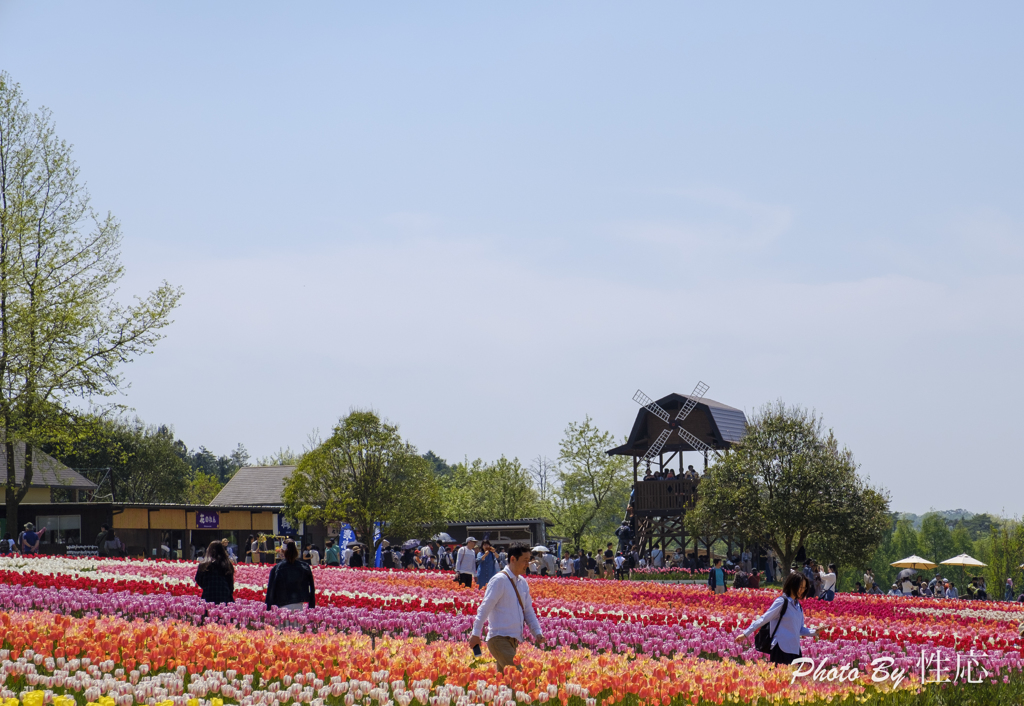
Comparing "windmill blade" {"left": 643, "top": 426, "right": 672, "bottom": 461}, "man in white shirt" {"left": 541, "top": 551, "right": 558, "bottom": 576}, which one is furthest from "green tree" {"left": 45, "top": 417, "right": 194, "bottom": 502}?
"man in white shirt" {"left": 541, "top": 551, "right": 558, "bottom": 576}

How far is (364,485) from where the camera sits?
46.4 m

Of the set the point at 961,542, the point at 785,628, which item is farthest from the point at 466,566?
the point at 961,542

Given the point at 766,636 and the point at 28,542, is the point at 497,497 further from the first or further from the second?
the point at 766,636

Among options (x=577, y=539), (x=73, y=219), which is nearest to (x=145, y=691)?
(x=73, y=219)

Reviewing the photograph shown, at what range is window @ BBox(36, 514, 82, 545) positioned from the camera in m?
43.4

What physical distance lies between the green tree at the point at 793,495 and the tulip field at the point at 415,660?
20165 millimetres

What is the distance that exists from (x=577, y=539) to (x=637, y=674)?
2543 inches

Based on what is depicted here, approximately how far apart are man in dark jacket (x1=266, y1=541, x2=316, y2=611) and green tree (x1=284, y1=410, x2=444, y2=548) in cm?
3150

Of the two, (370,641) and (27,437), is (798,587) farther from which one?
(27,437)

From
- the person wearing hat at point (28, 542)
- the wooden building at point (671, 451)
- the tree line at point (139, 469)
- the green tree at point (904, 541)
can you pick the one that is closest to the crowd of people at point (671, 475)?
the wooden building at point (671, 451)

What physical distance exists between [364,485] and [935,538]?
88.8m

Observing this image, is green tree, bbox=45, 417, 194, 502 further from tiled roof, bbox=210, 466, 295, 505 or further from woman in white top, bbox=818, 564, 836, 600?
woman in white top, bbox=818, 564, 836, 600

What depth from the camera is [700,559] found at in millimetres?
45531

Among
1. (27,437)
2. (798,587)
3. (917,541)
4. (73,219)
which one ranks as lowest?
(917,541)
